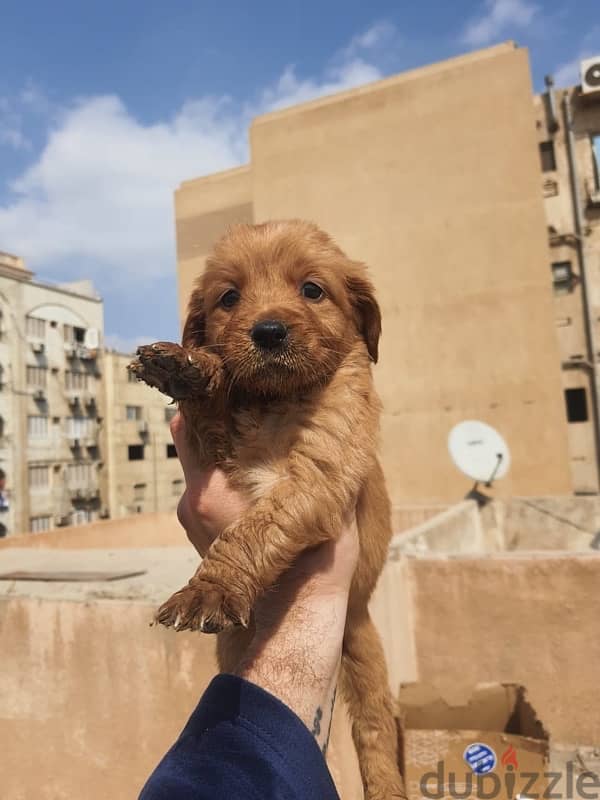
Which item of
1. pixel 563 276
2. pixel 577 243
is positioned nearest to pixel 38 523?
pixel 563 276

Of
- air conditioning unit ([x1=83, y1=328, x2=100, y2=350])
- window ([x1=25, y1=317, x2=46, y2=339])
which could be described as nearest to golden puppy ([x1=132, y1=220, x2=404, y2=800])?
window ([x1=25, y1=317, x2=46, y2=339])

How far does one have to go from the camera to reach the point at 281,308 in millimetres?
2463

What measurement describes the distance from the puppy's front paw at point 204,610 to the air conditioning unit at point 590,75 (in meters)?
A: 30.1

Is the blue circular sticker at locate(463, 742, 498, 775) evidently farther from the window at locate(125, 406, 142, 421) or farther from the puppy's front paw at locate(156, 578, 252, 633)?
the window at locate(125, 406, 142, 421)

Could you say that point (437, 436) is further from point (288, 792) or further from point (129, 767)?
point (288, 792)

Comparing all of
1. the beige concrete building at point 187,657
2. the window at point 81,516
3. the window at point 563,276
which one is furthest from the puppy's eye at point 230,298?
the window at point 81,516

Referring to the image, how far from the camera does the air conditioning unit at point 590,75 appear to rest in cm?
2492

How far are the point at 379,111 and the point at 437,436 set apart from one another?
13719mm

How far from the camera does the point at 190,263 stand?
33469 mm

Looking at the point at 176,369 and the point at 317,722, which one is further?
the point at 176,369

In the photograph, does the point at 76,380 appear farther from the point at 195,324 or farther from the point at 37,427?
the point at 195,324

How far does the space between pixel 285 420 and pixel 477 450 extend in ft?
45.2

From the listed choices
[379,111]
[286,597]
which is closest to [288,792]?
[286,597]

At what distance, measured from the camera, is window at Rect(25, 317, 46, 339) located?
4106cm
